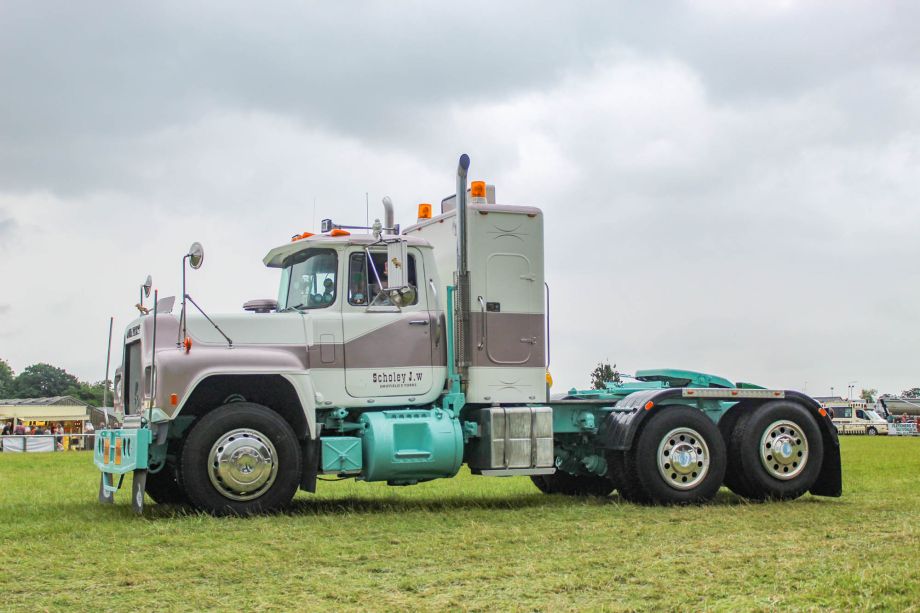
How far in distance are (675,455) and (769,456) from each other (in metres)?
1.33

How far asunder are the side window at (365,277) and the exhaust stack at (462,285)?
2.85 ft

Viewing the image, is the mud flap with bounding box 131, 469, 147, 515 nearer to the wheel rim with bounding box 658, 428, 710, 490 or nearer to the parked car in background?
the wheel rim with bounding box 658, 428, 710, 490

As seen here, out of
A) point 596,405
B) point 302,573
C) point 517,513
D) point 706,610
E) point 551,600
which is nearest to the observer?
point 706,610

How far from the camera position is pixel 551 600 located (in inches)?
255

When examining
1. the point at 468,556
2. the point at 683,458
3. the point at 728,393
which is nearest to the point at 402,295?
the point at 683,458

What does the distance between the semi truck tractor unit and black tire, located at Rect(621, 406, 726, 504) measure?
0.02 metres

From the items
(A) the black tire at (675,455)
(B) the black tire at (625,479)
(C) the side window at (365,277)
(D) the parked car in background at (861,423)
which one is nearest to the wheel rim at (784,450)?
(A) the black tire at (675,455)

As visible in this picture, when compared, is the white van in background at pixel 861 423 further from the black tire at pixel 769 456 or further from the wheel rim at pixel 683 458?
the wheel rim at pixel 683 458

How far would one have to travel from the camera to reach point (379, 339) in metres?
11.9

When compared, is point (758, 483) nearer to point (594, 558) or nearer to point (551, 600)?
point (594, 558)

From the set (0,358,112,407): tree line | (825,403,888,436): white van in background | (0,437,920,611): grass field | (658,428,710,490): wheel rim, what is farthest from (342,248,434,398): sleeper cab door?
(0,358,112,407): tree line

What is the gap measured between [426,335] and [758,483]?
4297 mm

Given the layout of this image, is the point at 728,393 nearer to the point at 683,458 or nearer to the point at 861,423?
the point at 683,458

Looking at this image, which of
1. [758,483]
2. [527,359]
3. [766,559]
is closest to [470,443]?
[527,359]
